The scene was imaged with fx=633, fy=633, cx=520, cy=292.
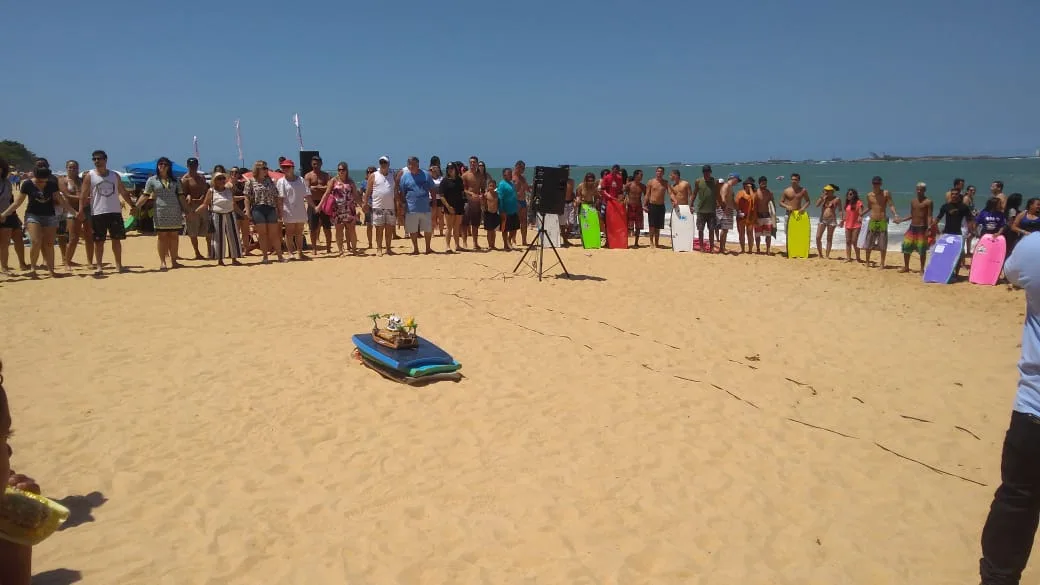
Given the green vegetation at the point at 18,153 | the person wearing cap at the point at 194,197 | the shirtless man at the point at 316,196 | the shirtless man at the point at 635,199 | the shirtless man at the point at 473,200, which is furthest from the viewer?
the green vegetation at the point at 18,153

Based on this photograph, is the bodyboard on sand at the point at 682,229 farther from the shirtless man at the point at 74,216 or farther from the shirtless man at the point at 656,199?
the shirtless man at the point at 74,216

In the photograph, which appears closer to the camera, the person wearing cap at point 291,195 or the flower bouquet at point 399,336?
the flower bouquet at point 399,336

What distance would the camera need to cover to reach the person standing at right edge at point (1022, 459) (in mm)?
2516

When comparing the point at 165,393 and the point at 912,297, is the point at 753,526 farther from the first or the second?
the point at 912,297

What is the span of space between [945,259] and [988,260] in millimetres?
599

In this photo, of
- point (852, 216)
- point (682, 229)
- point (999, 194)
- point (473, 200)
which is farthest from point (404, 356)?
point (999, 194)

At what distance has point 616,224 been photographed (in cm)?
1312

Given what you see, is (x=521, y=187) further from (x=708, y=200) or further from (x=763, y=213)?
(x=763, y=213)

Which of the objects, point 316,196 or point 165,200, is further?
point 316,196

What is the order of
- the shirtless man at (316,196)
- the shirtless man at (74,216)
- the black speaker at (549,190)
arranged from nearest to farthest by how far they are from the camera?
the black speaker at (549,190) → the shirtless man at (74,216) → the shirtless man at (316,196)

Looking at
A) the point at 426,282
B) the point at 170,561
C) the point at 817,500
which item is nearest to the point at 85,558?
the point at 170,561

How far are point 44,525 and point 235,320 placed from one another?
5.20 metres

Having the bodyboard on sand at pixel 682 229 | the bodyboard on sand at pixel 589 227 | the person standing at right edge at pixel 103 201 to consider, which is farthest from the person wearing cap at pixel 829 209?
the person standing at right edge at pixel 103 201

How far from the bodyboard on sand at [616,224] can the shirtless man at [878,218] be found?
4478mm
